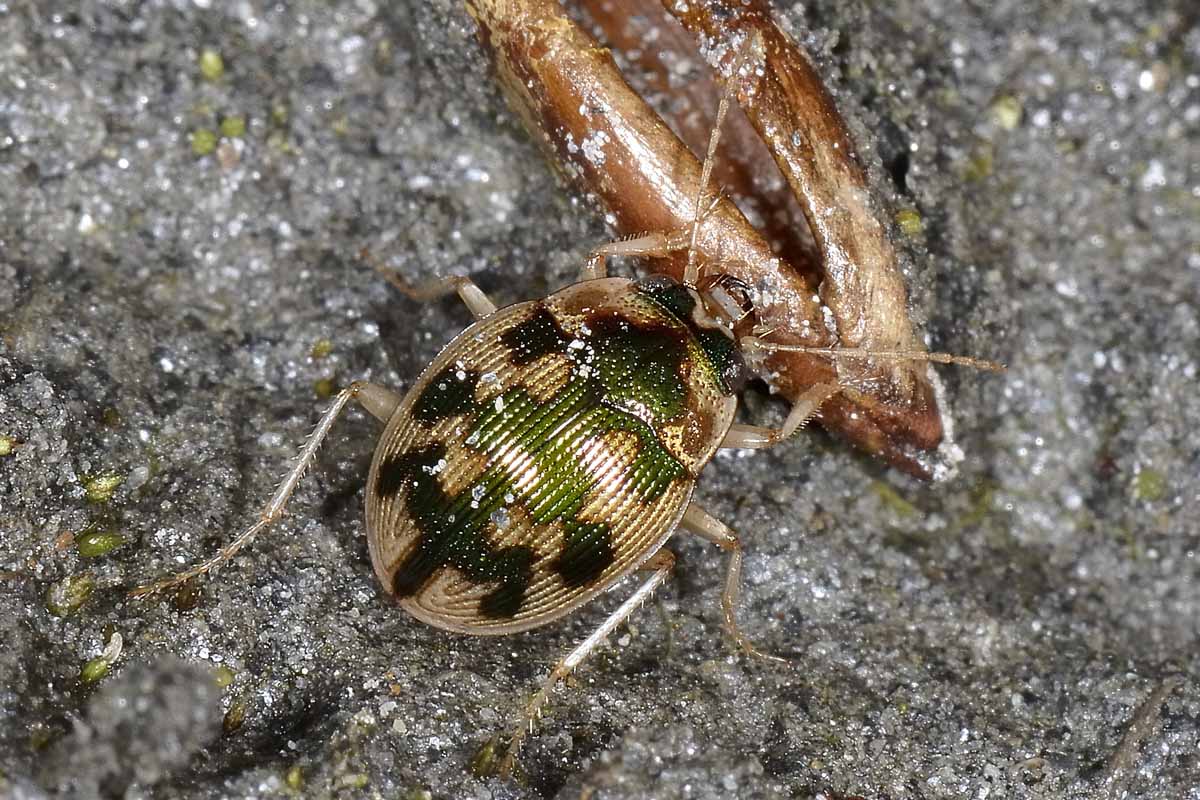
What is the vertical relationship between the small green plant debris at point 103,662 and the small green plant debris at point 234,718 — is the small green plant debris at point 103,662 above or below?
above

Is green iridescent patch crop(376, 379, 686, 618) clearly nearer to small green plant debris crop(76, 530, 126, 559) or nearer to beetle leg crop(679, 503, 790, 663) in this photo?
beetle leg crop(679, 503, 790, 663)

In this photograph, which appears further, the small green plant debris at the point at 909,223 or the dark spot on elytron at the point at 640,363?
the small green plant debris at the point at 909,223

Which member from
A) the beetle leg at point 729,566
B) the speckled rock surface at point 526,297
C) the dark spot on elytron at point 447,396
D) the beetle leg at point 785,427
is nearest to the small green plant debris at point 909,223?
the speckled rock surface at point 526,297

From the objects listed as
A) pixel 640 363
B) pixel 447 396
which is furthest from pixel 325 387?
pixel 640 363

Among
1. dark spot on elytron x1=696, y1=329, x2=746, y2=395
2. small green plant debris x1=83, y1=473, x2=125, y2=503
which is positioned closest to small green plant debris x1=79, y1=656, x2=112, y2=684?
small green plant debris x1=83, y1=473, x2=125, y2=503

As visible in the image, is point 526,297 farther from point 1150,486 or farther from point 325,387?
point 1150,486

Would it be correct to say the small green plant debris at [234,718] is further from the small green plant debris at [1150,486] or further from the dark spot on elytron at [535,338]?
the small green plant debris at [1150,486]

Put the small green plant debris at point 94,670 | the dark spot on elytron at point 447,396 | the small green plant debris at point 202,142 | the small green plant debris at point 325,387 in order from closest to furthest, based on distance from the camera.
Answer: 1. the small green plant debris at point 94,670
2. the dark spot on elytron at point 447,396
3. the small green plant debris at point 325,387
4. the small green plant debris at point 202,142

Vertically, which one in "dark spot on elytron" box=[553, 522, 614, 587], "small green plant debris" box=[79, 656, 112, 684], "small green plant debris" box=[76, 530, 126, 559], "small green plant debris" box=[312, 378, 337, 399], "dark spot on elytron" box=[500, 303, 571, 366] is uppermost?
"dark spot on elytron" box=[500, 303, 571, 366]
